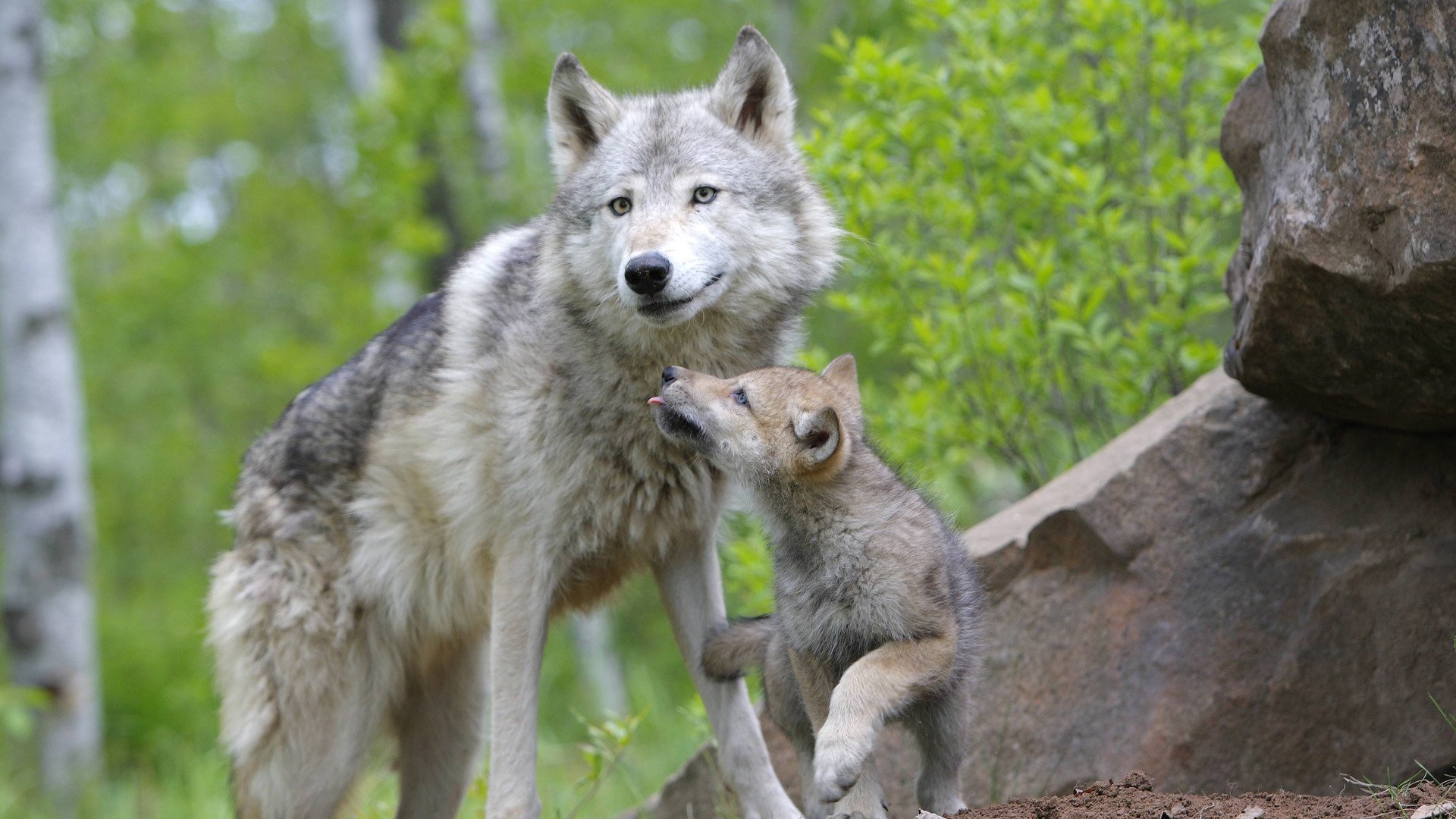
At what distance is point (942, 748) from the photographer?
3.86m

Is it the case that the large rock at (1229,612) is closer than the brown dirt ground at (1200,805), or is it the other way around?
the brown dirt ground at (1200,805)

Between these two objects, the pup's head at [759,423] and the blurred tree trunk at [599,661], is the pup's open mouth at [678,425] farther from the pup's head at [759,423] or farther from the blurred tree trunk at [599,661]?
the blurred tree trunk at [599,661]

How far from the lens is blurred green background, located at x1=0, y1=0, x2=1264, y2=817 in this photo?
5.91m

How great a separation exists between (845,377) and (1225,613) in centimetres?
163

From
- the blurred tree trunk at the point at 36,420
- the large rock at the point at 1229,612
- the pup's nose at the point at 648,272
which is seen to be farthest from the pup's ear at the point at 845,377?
the blurred tree trunk at the point at 36,420

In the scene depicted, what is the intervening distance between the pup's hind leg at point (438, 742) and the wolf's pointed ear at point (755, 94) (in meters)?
2.43

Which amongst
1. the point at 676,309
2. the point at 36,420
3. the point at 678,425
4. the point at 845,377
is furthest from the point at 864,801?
the point at 36,420

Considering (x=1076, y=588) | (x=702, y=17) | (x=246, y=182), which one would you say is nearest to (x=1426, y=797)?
(x=1076, y=588)

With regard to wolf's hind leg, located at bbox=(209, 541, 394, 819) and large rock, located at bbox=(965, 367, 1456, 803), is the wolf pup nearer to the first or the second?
large rock, located at bbox=(965, 367, 1456, 803)

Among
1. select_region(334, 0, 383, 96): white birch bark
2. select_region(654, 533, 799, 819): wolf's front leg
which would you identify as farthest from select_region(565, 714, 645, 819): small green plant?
select_region(334, 0, 383, 96): white birch bark

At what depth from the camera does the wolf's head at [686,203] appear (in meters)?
3.99

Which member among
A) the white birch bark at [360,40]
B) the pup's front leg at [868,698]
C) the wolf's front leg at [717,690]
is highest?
the white birch bark at [360,40]

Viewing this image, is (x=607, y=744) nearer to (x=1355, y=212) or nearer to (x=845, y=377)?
(x=845, y=377)

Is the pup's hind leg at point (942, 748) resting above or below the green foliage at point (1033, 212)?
below
